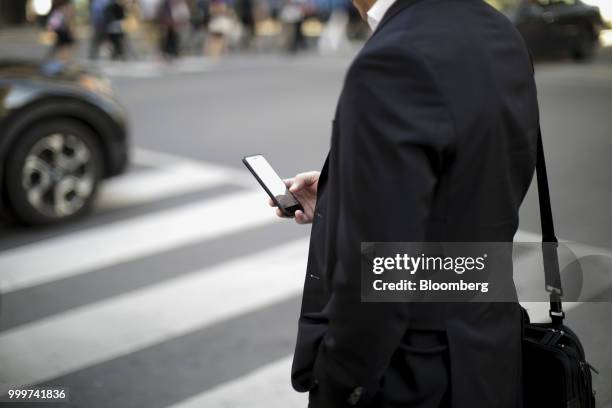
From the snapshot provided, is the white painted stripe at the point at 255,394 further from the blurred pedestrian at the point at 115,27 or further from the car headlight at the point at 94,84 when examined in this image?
the blurred pedestrian at the point at 115,27

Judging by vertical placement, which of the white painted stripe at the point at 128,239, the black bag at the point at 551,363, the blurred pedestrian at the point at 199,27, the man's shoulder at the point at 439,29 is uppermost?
the man's shoulder at the point at 439,29

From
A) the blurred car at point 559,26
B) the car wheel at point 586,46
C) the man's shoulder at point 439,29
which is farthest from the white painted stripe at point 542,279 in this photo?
the car wheel at point 586,46

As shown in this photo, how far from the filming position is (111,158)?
6.14 meters

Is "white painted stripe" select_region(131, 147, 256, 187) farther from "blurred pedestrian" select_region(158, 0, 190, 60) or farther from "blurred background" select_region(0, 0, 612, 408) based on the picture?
"blurred pedestrian" select_region(158, 0, 190, 60)

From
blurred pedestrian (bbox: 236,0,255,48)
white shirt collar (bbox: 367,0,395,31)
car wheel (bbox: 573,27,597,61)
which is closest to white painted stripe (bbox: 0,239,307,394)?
white shirt collar (bbox: 367,0,395,31)

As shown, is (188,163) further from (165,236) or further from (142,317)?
(142,317)

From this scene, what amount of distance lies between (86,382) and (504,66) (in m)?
2.75

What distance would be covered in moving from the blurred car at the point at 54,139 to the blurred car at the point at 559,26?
8.26 metres

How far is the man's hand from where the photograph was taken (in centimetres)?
209

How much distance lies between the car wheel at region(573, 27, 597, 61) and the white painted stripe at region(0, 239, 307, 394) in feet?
40.3

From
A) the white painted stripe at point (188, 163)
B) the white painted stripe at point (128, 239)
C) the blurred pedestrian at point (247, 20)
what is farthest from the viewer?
the blurred pedestrian at point (247, 20)

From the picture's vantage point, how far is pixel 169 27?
1873cm

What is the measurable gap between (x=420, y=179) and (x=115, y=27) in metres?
18.3

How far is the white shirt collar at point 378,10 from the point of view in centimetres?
156
